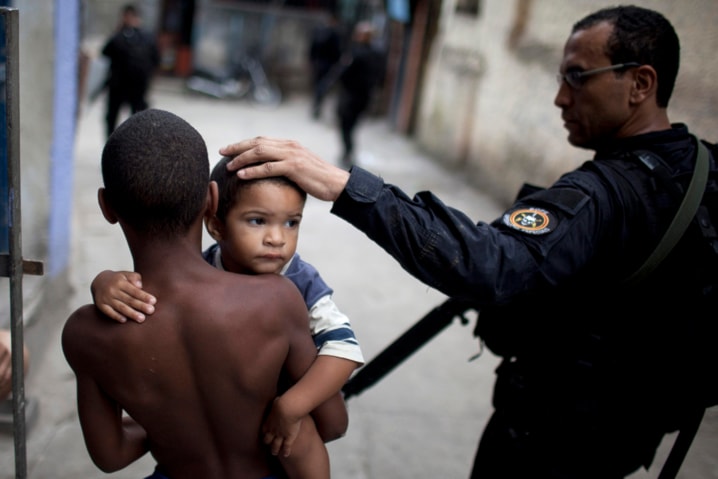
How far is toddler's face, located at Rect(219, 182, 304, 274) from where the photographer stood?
4.15 ft

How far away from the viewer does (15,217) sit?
124 cm

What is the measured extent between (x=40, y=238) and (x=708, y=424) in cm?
346

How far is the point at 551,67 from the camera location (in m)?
6.23

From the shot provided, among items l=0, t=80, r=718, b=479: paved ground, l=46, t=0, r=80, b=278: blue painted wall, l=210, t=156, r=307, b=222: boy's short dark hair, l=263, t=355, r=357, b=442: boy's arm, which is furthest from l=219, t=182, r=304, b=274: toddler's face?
l=46, t=0, r=80, b=278: blue painted wall

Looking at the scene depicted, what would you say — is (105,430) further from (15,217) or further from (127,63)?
(127,63)

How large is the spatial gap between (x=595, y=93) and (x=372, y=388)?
7.06ft

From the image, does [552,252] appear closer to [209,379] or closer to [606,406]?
[606,406]

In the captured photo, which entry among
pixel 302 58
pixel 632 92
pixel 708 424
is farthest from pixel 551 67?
pixel 302 58

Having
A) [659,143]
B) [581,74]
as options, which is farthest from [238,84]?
[659,143]

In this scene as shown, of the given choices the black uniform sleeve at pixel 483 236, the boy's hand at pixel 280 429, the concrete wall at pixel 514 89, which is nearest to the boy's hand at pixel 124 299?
the boy's hand at pixel 280 429

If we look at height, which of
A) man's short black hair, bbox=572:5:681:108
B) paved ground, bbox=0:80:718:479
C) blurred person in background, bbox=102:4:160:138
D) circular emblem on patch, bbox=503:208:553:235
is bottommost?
paved ground, bbox=0:80:718:479

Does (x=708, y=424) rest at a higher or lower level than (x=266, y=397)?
lower

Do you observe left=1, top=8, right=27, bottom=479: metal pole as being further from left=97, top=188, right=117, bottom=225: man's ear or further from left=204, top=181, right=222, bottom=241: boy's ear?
left=204, top=181, right=222, bottom=241: boy's ear

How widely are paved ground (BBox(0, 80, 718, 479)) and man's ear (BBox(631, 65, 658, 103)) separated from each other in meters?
0.76
